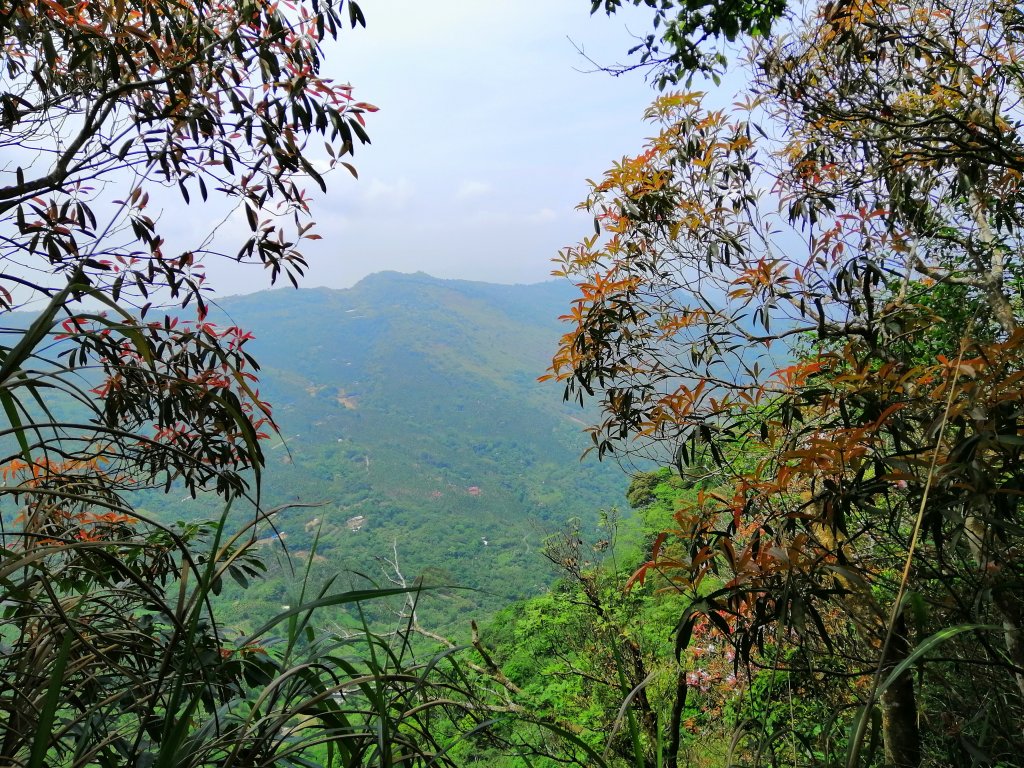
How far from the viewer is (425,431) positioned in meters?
52.5

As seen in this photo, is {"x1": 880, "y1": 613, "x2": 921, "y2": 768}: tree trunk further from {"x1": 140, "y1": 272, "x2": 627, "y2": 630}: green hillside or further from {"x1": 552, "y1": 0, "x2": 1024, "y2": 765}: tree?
{"x1": 140, "y1": 272, "x2": 627, "y2": 630}: green hillside

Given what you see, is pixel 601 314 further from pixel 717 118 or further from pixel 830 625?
pixel 830 625

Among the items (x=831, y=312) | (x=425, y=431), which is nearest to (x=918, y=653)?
(x=831, y=312)

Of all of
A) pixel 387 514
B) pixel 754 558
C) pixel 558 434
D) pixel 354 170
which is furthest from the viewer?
pixel 558 434

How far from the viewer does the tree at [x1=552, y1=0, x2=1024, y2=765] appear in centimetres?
150

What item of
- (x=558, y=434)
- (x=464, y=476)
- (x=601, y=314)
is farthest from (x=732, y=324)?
(x=558, y=434)

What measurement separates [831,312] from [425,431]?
50948 millimetres

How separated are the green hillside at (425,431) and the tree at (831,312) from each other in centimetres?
1058

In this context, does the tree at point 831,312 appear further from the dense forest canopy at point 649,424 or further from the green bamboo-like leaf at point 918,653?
the green bamboo-like leaf at point 918,653

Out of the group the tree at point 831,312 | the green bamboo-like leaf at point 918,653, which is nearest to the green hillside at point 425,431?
the tree at point 831,312

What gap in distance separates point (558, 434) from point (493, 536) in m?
17.5

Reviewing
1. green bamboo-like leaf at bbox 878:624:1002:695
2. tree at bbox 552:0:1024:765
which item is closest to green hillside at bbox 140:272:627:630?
tree at bbox 552:0:1024:765

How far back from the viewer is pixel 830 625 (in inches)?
136

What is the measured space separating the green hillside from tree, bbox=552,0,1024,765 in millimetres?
10579
